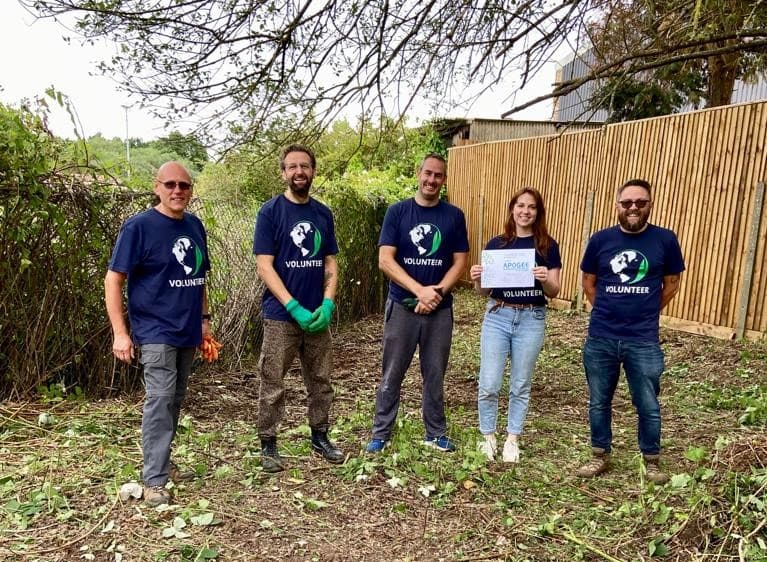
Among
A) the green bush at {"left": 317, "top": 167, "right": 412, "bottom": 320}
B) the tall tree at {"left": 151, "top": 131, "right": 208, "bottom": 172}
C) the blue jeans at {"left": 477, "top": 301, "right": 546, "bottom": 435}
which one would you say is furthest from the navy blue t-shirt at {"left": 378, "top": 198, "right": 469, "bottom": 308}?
the green bush at {"left": 317, "top": 167, "right": 412, "bottom": 320}

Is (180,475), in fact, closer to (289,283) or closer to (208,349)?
(208,349)

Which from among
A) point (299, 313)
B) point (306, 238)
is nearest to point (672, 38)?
point (306, 238)

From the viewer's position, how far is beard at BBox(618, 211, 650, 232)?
3.46 meters

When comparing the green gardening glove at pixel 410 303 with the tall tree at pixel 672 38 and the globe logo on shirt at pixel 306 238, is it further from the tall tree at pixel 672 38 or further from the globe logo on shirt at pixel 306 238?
the tall tree at pixel 672 38

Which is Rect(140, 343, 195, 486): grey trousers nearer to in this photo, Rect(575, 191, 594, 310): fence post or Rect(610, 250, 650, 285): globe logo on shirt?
Rect(610, 250, 650, 285): globe logo on shirt

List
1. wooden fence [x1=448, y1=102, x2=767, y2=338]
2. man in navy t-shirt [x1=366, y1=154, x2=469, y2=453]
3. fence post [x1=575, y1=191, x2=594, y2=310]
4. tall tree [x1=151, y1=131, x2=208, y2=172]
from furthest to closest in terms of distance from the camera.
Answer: fence post [x1=575, y1=191, x2=594, y2=310], wooden fence [x1=448, y1=102, x2=767, y2=338], tall tree [x1=151, y1=131, x2=208, y2=172], man in navy t-shirt [x1=366, y1=154, x2=469, y2=453]

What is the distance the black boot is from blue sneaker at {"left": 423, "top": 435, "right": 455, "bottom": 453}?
0.61 meters

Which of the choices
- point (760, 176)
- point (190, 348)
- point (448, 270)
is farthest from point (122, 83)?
point (760, 176)

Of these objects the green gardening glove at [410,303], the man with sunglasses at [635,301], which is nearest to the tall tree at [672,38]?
the man with sunglasses at [635,301]

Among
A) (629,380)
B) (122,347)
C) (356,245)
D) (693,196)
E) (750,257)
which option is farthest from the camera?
(356,245)

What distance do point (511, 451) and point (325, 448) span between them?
123cm

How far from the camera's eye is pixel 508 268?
3768 millimetres

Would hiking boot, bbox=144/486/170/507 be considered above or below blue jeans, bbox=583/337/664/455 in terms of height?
below

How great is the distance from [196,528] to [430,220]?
90.3 inches
